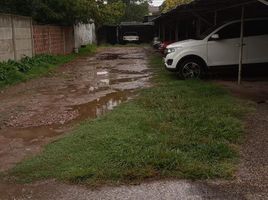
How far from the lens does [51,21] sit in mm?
25109

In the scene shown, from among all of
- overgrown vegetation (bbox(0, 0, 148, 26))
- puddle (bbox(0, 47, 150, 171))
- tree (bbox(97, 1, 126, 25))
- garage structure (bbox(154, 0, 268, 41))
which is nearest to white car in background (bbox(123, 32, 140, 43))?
garage structure (bbox(154, 0, 268, 41))

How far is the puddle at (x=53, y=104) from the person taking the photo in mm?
7359

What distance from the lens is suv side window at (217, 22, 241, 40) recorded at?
12.8 metres

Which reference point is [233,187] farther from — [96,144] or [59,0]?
[59,0]

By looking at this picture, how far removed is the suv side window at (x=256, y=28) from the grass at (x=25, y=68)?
786 cm

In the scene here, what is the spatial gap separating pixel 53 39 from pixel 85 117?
16091 mm

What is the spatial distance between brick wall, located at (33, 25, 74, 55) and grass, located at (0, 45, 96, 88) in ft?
2.64

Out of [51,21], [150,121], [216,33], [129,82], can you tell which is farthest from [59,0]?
[150,121]

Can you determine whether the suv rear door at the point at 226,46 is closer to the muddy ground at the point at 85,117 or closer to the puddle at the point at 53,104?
the muddy ground at the point at 85,117

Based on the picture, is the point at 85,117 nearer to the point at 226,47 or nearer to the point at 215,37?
the point at 215,37

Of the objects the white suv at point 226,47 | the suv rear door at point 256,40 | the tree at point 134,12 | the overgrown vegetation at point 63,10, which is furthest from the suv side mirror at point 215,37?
the tree at point 134,12

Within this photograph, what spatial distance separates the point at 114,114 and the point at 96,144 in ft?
6.94

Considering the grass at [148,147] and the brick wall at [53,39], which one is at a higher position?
the brick wall at [53,39]

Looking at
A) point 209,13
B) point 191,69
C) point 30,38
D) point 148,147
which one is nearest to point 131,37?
point 30,38
